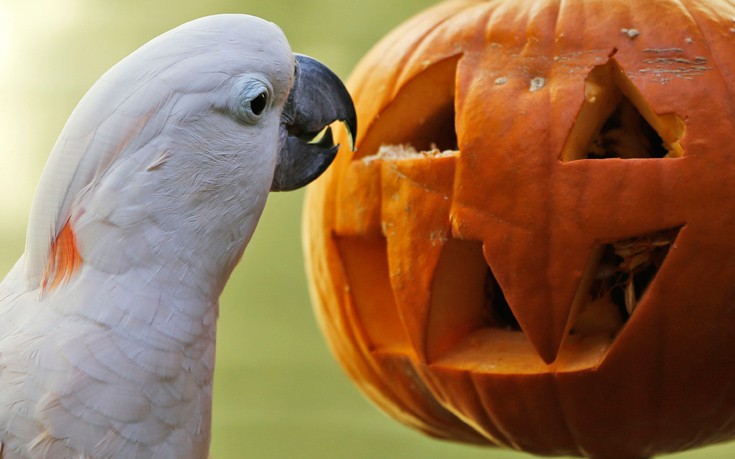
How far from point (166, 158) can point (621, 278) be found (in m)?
0.66

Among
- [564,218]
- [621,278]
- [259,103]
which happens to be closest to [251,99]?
[259,103]

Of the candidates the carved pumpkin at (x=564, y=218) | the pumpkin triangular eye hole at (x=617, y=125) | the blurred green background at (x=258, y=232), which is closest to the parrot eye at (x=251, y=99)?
the carved pumpkin at (x=564, y=218)

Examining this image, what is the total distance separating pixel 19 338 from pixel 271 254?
4.79 feet

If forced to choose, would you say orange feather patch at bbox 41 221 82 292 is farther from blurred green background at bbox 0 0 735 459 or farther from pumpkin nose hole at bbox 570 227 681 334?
blurred green background at bbox 0 0 735 459

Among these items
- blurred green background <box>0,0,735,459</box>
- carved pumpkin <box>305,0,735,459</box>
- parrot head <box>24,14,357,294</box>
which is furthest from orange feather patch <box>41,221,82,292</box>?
blurred green background <box>0,0,735,459</box>

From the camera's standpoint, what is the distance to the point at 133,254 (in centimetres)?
92

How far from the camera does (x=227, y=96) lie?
0.95 meters

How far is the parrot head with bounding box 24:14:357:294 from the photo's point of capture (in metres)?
0.90

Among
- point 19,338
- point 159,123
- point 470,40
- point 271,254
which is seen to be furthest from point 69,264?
point 271,254

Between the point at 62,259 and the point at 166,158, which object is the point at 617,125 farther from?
the point at 62,259

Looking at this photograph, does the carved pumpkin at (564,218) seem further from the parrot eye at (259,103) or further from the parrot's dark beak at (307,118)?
the parrot eye at (259,103)

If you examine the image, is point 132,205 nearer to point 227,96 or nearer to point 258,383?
point 227,96

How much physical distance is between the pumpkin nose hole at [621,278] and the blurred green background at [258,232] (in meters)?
1.28

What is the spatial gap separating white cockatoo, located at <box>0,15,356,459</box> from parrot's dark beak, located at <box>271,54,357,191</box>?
0.34 ft
